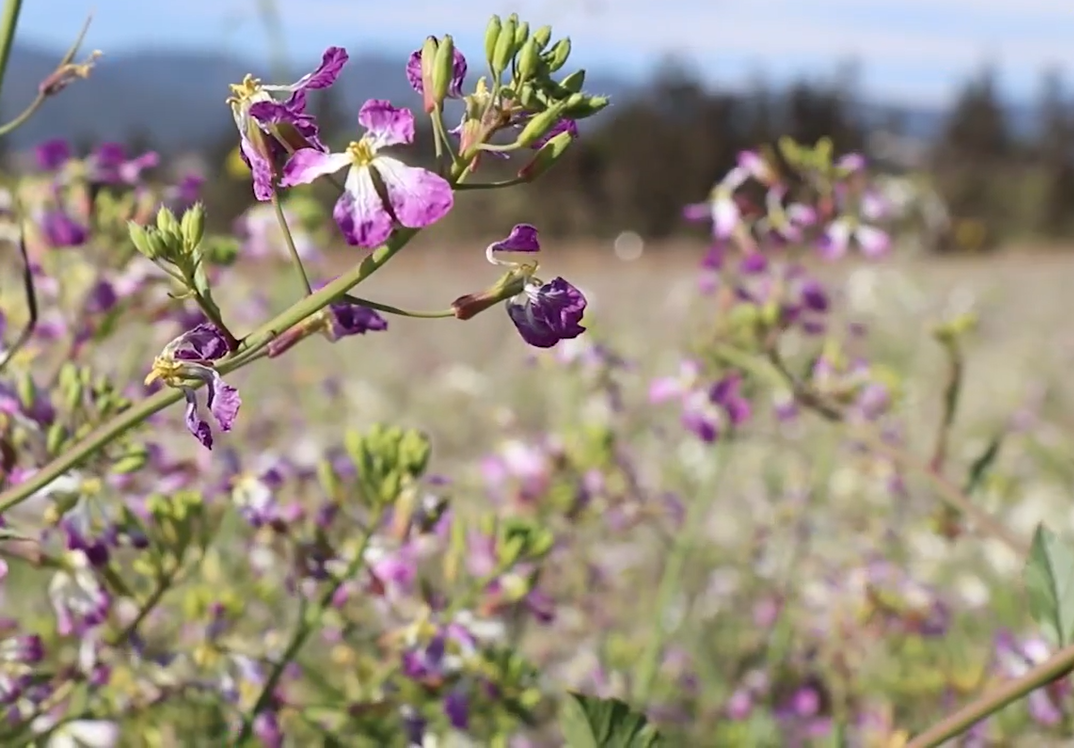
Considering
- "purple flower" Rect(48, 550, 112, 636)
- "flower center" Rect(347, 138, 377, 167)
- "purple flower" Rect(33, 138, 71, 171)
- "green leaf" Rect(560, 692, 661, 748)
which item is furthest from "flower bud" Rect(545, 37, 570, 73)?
"purple flower" Rect(33, 138, 71, 171)

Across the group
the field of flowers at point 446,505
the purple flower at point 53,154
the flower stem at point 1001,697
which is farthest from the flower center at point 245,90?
the purple flower at point 53,154

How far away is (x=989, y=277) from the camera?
9.59m

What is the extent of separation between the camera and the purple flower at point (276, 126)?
65cm

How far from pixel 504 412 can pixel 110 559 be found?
41.8 inches

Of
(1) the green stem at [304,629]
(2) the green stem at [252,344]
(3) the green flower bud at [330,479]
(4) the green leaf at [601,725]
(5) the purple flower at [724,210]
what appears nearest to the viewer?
(2) the green stem at [252,344]

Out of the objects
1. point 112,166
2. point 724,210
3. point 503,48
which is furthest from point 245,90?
point 724,210

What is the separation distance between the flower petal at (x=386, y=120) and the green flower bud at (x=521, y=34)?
0.23ft

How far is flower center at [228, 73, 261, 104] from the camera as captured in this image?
26.9 inches

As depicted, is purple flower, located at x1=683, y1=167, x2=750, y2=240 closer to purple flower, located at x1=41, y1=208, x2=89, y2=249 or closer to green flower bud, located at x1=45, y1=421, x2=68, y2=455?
purple flower, located at x1=41, y1=208, x2=89, y2=249

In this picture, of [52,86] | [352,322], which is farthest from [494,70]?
[52,86]

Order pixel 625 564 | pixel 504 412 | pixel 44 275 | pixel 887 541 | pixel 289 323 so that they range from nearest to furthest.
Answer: pixel 289 323
pixel 44 275
pixel 504 412
pixel 887 541
pixel 625 564

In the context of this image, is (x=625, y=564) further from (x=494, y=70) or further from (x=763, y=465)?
(x=494, y=70)

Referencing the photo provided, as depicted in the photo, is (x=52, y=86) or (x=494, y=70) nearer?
(x=494, y=70)

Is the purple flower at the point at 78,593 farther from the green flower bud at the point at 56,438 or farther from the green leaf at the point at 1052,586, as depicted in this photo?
the green leaf at the point at 1052,586
